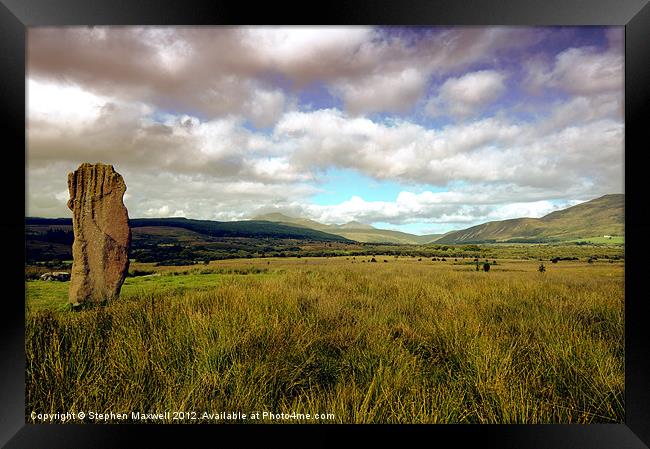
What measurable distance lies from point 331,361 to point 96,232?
4.11 meters

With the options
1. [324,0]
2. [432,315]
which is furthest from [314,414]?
[324,0]

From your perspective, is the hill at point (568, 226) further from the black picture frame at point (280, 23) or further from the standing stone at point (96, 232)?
the standing stone at point (96, 232)

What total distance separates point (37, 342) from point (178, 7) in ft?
9.73

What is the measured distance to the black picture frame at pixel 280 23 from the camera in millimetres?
2100

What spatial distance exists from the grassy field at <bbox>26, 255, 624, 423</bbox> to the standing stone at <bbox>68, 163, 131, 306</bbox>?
2.41 ft

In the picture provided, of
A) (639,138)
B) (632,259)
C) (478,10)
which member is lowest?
(632,259)

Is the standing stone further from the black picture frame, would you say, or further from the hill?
the hill

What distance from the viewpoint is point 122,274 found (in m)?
4.54

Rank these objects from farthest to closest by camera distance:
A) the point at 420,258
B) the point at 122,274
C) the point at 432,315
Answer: the point at 420,258, the point at 122,274, the point at 432,315

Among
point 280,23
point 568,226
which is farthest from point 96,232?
point 568,226

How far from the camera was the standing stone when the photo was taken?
4312 millimetres

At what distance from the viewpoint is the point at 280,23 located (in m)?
2.29

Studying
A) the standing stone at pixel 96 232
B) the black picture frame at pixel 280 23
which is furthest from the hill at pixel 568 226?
the standing stone at pixel 96 232

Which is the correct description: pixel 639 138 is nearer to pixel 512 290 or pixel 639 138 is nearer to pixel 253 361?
pixel 512 290
